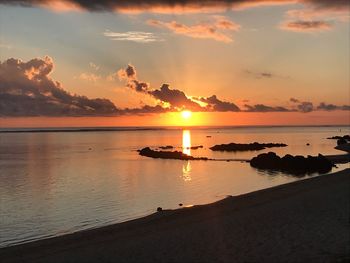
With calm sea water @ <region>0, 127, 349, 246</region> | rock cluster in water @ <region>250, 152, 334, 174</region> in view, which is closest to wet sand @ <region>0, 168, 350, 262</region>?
calm sea water @ <region>0, 127, 349, 246</region>

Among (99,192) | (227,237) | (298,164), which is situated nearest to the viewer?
(227,237)

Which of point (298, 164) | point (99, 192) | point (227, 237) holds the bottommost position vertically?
point (99, 192)

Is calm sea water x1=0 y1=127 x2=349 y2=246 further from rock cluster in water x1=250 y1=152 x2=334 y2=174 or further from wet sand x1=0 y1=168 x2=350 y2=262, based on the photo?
wet sand x1=0 y1=168 x2=350 y2=262

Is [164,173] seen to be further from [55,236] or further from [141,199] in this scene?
[55,236]

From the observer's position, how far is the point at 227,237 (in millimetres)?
21062

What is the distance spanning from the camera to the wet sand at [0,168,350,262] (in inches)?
717

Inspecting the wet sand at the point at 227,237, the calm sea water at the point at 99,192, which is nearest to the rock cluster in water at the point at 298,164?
the calm sea water at the point at 99,192

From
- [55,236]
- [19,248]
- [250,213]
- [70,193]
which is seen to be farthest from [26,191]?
[250,213]

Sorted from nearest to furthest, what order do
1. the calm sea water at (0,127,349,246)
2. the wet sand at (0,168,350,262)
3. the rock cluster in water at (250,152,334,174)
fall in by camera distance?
the wet sand at (0,168,350,262) < the calm sea water at (0,127,349,246) < the rock cluster in water at (250,152,334,174)

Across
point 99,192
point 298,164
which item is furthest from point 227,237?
point 298,164

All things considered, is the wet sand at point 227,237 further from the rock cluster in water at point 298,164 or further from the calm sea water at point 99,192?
the rock cluster in water at point 298,164

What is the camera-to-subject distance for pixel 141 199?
43.1 metres

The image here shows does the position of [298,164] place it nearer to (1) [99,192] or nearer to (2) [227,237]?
(1) [99,192]

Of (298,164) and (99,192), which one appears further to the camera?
(298,164)
